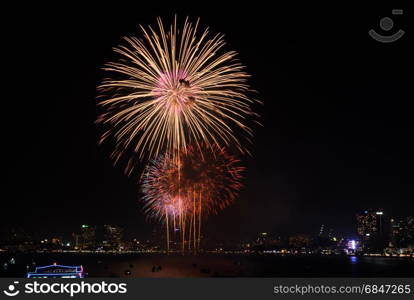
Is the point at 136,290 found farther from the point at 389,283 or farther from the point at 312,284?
the point at 389,283

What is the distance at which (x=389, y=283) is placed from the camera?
20078 mm

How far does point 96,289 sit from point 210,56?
69.7 ft

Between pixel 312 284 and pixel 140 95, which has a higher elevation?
pixel 140 95

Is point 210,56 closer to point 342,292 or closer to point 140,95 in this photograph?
point 140,95

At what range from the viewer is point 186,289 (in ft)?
62.9

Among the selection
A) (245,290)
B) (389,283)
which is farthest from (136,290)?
(389,283)

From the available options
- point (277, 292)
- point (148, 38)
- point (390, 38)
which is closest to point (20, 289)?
point (277, 292)

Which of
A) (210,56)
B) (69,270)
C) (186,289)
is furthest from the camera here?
(69,270)

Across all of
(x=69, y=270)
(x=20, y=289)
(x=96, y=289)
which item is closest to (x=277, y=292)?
(x=96, y=289)

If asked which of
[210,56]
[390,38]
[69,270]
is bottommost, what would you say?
[69,270]

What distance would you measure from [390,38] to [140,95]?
21.7 m

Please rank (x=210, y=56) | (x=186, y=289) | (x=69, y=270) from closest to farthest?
(x=186, y=289) < (x=210, y=56) < (x=69, y=270)

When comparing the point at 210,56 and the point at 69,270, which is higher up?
the point at 210,56

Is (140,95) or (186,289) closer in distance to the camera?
(186,289)
